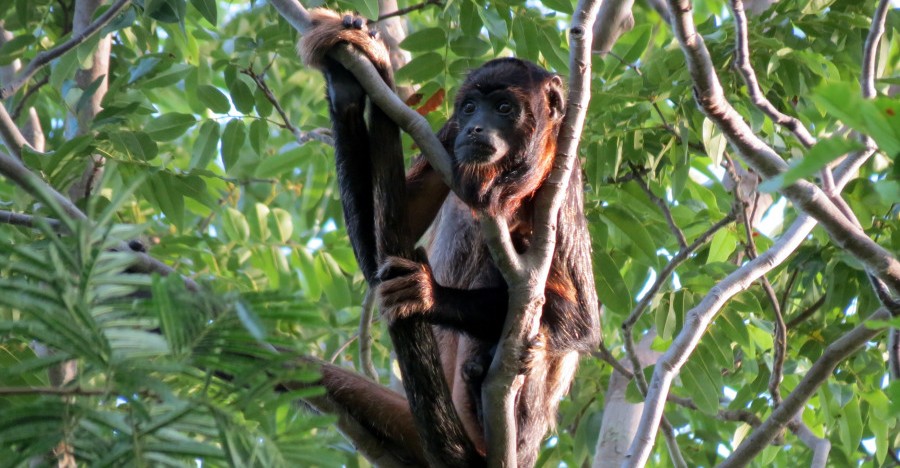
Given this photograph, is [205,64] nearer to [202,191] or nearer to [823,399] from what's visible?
[202,191]

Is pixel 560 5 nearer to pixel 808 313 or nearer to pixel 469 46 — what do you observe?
pixel 469 46

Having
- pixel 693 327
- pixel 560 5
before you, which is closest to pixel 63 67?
pixel 560 5

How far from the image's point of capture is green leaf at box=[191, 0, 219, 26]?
6121 mm

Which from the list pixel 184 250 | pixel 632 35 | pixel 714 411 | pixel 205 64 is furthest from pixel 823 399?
pixel 205 64

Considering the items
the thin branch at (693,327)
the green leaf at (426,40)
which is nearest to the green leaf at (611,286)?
the thin branch at (693,327)

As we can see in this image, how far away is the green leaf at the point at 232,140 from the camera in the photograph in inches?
268

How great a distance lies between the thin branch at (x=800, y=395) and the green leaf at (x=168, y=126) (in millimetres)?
3797

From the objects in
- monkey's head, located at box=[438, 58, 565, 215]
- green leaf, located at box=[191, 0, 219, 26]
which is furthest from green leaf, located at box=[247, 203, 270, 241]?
monkey's head, located at box=[438, 58, 565, 215]

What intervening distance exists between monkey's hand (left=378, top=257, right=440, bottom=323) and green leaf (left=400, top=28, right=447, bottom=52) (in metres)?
2.11

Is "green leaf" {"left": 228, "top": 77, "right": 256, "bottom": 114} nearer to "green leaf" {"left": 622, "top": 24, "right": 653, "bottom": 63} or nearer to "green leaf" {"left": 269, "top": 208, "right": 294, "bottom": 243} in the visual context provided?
"green leaf" {"left": 269, "top": 208, "right": 294, "bottom": 243}

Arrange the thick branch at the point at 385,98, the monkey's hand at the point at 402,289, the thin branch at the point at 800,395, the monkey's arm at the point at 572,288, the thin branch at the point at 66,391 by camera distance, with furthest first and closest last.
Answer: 1. the monkey's arm at the point at 572,288
2. the thin branch at the point at 800,395
3. the monkey's hand at the point at 402,289
4. the thick branch at the point at 385,98
5. the thin branch at the point at 66,391

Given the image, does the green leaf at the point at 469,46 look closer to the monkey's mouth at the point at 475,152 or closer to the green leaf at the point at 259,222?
the monkey's mouth at the point at 475,152

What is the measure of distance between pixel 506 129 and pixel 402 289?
1179 millimetres

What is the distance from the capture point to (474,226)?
6312 mm
